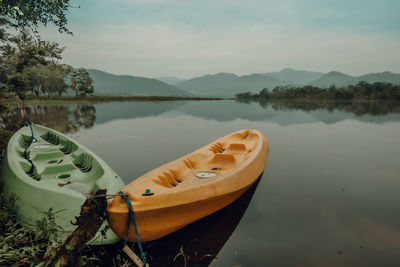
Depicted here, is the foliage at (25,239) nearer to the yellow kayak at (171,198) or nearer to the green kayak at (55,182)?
the green kayak at (55,182)

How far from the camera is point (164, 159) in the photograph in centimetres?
889

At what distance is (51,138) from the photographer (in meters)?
8.43

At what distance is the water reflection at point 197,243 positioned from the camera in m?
3.38

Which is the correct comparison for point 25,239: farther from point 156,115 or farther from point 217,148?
point 156,115

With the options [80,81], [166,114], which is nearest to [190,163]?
[166,114]

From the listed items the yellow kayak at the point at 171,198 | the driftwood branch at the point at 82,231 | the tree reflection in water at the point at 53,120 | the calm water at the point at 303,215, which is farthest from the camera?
the tree reflection in water at the point at 53,120

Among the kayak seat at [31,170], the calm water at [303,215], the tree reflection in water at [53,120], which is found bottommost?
the calm water at [303,215]

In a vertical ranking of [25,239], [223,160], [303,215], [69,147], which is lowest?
[303,215]

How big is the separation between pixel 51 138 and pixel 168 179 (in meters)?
6.83

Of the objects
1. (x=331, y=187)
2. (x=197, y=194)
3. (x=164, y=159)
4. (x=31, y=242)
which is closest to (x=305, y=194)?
(x=331, y=187)

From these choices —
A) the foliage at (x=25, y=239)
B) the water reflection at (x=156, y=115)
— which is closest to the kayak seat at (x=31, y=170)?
the foliage at (x=25, y=239)

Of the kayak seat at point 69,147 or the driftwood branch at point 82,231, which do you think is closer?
the driftwood branch at point 82,231

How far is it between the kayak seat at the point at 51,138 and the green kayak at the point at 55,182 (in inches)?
44.3

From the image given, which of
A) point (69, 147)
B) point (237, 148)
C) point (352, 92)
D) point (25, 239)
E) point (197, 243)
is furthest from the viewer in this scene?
point (352, 92)
